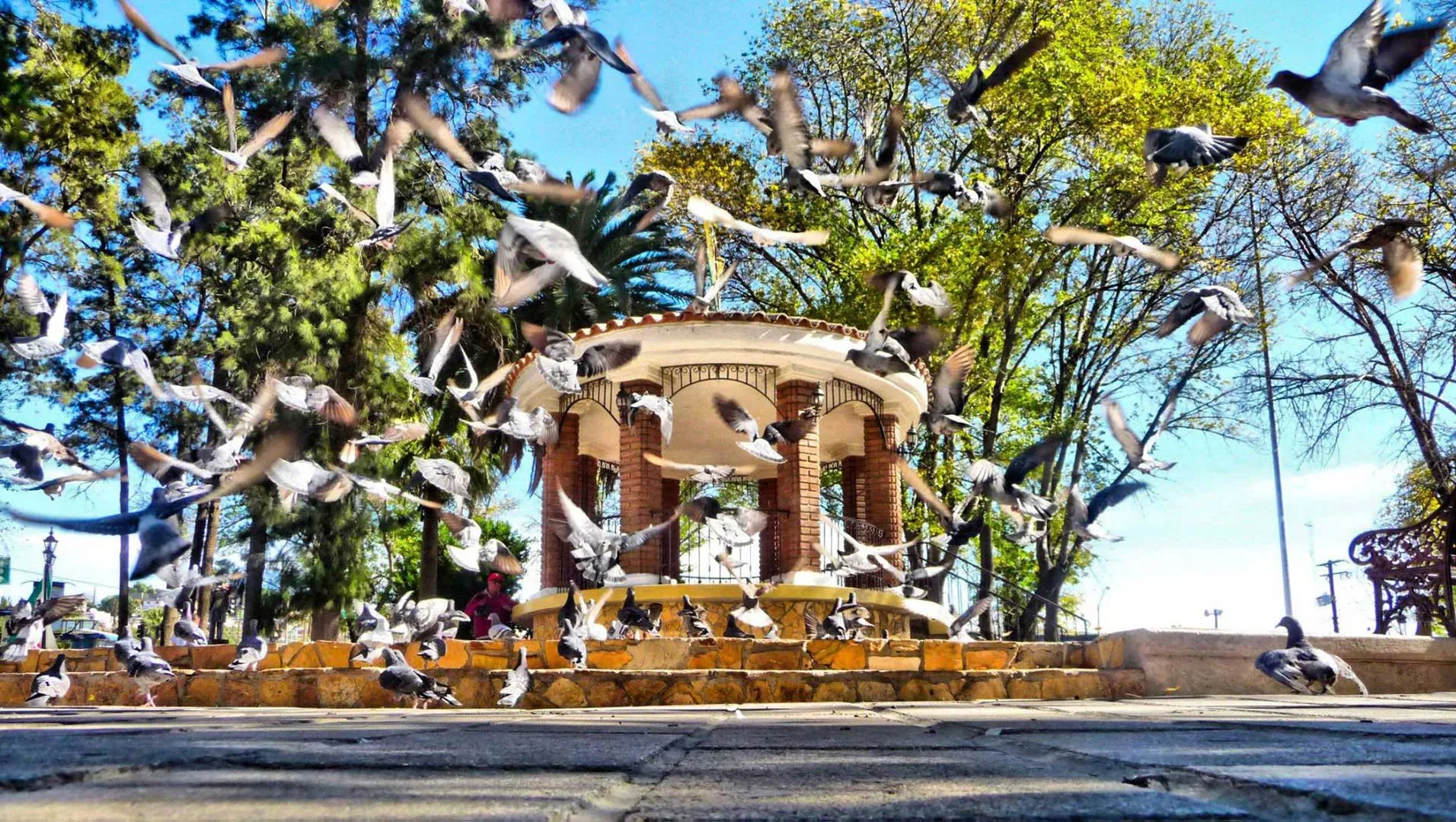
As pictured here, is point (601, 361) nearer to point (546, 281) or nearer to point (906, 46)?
point (546, 281)

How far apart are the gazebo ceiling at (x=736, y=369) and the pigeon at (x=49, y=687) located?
196 inches

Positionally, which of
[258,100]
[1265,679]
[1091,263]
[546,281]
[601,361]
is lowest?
[1265,679]

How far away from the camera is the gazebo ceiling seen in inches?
460

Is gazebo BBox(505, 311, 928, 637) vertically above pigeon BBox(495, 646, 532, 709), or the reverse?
gazebo BBox(505, 311, 928, 637)

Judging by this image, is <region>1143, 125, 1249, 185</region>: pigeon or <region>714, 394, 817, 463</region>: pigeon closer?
<region>1143, 125, 1249, 185</region>: pigeon

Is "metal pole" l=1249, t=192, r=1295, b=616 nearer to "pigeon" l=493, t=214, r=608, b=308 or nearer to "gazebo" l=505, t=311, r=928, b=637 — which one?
"gazebo" l=505, t=311, r=928, b=637

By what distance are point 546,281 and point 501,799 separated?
14.1 feet

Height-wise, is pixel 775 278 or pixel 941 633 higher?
pixel 775 278

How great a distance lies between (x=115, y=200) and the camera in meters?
19.4

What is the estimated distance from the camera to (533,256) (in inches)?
223

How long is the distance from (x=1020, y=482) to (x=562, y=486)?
7346 mm

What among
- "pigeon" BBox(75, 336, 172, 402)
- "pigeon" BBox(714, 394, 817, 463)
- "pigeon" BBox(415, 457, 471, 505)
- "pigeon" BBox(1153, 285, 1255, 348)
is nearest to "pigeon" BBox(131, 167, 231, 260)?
"pigeon" BBox(75, 336, 172, 402)

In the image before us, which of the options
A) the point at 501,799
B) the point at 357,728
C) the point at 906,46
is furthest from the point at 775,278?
the point at 501,799

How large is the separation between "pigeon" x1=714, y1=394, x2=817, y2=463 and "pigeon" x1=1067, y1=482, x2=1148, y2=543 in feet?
8.22
